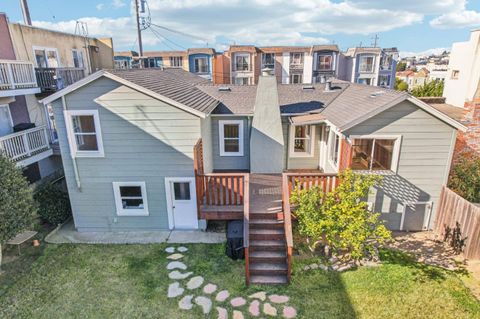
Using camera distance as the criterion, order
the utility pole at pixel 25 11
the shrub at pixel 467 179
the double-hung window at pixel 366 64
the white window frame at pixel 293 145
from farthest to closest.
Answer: the double-hung window at pixel 366 64 → the utility pole at pixel 25 11 → the white window frame at pixel 293 145 → the shrub at pixel 467 179

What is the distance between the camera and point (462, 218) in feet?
30.0

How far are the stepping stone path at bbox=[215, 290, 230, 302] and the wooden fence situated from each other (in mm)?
7712

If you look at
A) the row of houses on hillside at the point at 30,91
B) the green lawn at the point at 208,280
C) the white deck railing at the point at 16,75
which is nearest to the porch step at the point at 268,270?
the green lawn at the point at 208,280

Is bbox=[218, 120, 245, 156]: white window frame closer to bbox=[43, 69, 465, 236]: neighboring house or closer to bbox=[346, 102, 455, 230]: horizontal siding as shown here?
bbox=[43, 69, 465, 236]: neighboring house

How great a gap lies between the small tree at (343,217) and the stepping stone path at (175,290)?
4.13m

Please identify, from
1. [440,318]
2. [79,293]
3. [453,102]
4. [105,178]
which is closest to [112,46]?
[105,178]

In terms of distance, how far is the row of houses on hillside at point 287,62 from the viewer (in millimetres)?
40562

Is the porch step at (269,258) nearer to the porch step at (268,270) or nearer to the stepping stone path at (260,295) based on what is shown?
the porch step at (268,270)

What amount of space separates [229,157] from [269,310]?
767cm

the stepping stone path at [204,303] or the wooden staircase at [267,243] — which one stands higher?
the wooden staircase at [267,243]

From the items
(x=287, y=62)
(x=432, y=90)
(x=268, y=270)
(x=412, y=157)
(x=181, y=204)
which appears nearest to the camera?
(x=268, y=270)

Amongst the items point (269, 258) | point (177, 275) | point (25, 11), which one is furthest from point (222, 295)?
point (25, 11)

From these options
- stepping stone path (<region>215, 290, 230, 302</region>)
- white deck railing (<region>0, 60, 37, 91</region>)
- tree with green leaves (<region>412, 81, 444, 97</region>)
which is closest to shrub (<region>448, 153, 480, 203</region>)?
stepping stone path (<region>215, 290, 230, 302</region>)

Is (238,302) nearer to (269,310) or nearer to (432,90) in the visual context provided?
(269,310)
